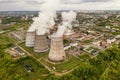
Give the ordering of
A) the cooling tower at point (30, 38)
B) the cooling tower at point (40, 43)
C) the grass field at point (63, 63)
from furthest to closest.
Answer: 1. the cooling tower at point (30, 38)
2. the cooling tower at point (40, 43)
3. the grass field at point (63, 63)

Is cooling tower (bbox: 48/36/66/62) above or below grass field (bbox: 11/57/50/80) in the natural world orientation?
above

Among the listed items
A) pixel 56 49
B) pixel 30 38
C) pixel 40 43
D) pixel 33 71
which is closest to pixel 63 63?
pixel 56 49

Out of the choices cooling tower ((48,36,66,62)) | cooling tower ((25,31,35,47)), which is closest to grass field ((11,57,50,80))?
cooling tower ((48,36,66,62))

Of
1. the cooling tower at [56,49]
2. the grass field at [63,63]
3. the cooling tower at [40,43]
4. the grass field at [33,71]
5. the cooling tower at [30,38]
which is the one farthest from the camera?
the cooling tower at [30,38]

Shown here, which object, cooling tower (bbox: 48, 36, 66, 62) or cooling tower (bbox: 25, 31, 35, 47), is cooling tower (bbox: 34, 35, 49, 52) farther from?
cooling tower (bbox: 48, 36, 66, 62)

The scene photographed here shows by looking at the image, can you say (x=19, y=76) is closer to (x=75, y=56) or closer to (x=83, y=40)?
(x=75, y=56)

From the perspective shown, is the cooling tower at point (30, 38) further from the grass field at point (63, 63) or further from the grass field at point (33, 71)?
the grass field at point (33, 71)

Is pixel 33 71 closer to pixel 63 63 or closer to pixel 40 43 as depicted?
pixel 63 63

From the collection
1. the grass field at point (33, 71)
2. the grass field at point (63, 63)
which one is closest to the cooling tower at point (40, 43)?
the grass field at point (63, 63)

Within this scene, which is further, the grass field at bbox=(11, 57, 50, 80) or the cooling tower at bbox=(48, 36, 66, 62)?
the cooling tower at bbox=(48, 36, 66, 62)

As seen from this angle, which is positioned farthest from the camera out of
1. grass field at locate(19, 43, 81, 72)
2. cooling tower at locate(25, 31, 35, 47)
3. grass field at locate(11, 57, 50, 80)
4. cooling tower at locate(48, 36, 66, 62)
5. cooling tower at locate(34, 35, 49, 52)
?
cooling tower at locate(25, 31, 35, 47)

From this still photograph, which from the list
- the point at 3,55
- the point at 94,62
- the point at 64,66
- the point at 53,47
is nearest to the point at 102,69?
the point at 94,62
